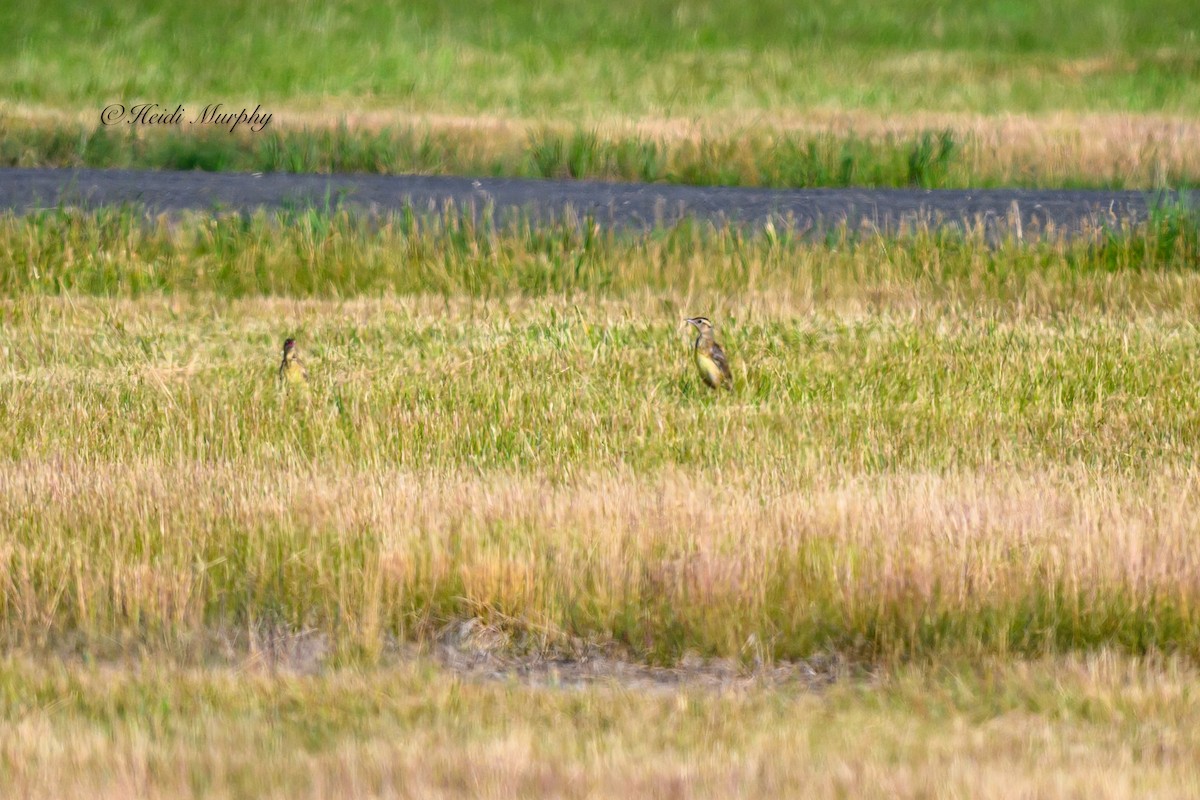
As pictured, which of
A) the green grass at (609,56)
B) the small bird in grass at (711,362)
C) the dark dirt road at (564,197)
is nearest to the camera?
the small bird in grass at (711,362)

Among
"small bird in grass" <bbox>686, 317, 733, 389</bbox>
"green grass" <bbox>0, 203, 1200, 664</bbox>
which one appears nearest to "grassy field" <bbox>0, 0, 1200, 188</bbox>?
"green grass" <bbox>0, 203, 1200, 664</bbox>

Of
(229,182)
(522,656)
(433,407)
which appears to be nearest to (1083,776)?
Answer: (522,656)

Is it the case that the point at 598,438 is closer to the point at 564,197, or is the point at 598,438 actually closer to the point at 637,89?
the point at 564,197

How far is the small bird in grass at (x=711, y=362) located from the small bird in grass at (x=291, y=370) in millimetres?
2077

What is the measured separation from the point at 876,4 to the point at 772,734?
118ft

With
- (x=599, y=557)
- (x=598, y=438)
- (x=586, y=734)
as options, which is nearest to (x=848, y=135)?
(x=598, y=438)

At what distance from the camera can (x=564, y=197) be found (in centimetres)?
1950

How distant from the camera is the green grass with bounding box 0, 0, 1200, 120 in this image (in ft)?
96.0

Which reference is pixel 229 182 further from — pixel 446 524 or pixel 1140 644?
pixel 1140 644

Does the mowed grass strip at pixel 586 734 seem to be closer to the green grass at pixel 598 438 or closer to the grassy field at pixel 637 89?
the green grass at pixel 598 438

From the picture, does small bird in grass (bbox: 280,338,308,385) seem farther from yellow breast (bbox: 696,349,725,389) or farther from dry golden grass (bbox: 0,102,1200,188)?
dry golden grass (bbox: 0,102,1200,188)

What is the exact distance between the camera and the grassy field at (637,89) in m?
22.2

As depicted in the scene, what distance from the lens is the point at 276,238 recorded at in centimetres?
1409

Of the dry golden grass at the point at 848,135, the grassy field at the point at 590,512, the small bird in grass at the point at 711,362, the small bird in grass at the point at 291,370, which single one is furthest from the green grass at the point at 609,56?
the small bird in grass at the point at 291,370
